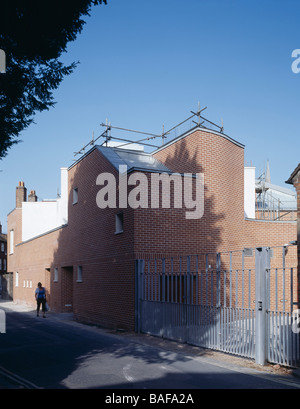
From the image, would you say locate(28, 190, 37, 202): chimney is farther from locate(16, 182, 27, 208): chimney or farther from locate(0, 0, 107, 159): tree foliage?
locate(0, 0, 107, 159): tree foliage

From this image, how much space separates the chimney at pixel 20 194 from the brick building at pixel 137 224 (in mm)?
17025

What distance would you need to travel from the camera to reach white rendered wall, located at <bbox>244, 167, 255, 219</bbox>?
26.7 meters

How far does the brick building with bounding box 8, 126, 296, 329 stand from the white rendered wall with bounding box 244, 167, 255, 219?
5.22 m

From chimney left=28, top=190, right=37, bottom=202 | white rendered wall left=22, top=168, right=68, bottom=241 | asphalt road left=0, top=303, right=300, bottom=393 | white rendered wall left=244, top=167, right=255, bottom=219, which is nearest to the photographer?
asphalt road left=0, top=303, right=300, bottom=393

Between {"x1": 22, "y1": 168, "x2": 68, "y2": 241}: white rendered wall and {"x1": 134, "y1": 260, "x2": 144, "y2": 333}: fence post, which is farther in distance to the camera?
{"x1": 22, "y1": 168, "x2": 68, "y2": 241}: white rendered wall

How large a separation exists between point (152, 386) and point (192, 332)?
15.6 feet

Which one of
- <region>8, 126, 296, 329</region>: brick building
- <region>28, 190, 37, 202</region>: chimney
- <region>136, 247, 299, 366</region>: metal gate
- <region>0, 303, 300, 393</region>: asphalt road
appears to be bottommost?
<region>0, 303, 300, 393</region>: asphalt road

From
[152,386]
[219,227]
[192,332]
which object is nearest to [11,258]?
[219,227]

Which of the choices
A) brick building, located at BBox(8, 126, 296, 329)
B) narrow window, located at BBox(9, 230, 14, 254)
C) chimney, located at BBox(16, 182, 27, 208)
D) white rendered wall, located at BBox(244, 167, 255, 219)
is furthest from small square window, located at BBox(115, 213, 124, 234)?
narrow window, located at BBox(9, 230, 14, 254)

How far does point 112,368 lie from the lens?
30.3 ft

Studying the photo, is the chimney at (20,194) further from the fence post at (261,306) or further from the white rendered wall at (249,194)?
the fence post at (261,306)

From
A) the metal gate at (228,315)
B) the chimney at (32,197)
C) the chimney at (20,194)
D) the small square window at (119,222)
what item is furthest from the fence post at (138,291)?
the chimney at (32,197)

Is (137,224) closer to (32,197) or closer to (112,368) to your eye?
(112,368)
